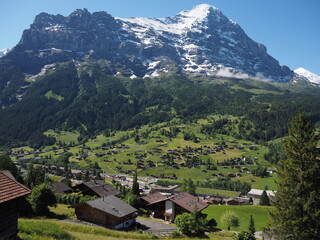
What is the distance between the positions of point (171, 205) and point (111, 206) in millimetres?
20819

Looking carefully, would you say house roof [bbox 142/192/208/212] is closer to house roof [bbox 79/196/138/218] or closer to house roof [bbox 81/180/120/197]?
house roof [bbox 81/180/120/197]

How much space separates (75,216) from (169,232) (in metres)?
19.2

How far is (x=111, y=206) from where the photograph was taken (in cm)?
5359

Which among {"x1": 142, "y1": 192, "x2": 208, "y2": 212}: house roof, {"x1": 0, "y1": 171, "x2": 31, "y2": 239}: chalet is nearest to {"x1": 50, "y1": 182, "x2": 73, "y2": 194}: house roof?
{"x1": 142, "y1": 192, "x2": 208, "y2": 212}: house roof

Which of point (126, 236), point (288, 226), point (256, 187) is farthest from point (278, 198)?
point (256, 187)

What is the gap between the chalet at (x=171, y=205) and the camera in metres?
68.2

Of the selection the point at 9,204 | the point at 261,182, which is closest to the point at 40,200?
the point at 9,204

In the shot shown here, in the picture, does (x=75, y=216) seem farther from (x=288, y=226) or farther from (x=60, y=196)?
(x=288, y=226)

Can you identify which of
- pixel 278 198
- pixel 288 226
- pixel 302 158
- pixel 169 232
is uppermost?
pixel 302 158

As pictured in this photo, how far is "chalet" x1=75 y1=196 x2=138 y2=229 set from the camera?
50.4 metres

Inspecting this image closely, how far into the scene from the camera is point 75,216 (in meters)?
53.2

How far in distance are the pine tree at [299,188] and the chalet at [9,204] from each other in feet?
77.5

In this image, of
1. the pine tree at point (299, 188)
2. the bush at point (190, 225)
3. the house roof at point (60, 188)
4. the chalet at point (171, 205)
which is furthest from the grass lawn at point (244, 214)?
the pine tree at point (299, 188)

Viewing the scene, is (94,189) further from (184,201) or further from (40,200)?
(40,200)
